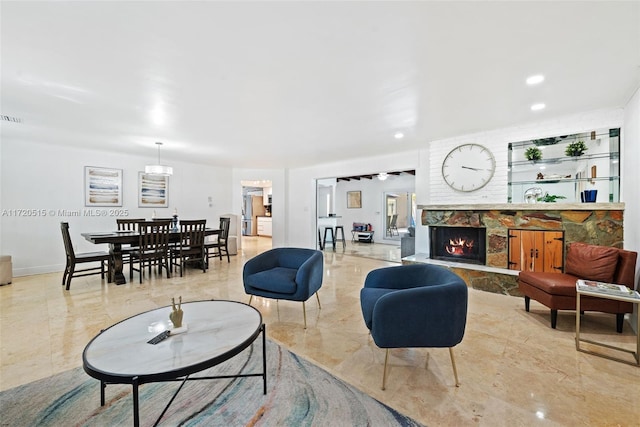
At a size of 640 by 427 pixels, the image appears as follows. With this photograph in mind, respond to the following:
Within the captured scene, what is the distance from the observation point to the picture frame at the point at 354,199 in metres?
10.2

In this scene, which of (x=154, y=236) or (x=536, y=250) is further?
(x=154, y=236)

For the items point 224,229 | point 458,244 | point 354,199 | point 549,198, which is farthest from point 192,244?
point 354,199

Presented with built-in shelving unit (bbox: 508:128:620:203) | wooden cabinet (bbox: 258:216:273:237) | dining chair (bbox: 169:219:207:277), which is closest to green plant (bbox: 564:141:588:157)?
built-in shelving unit (bbox: 508:128:620:203)

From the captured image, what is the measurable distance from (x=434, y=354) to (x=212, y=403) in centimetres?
169

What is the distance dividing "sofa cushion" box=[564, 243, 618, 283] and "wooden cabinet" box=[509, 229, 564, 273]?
22.5 inches

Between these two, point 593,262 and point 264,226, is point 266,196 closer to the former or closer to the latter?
point 264,226

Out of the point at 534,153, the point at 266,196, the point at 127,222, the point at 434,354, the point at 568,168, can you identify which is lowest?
the point at 434,354

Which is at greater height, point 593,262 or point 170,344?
point 593,262

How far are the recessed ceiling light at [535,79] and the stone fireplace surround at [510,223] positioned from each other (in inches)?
68.8

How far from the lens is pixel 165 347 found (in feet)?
5.00

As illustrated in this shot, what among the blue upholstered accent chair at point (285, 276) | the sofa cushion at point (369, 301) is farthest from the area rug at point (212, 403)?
the blue upholstered accent chair at point (285, 276)

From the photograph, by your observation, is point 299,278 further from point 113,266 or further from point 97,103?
point 113,266

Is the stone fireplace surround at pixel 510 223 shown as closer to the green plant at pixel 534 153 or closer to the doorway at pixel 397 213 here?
the green plant at pixel 534 153

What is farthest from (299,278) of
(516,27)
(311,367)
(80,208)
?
(80,208)
